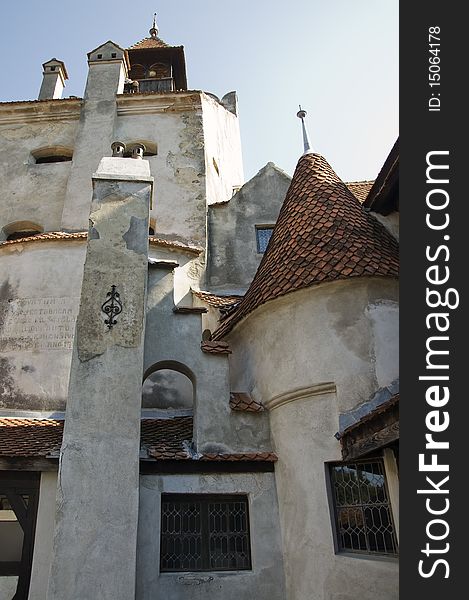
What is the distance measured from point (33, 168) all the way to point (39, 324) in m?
8.08

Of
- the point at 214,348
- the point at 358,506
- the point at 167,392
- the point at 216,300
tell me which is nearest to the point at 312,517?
the point at 358,506

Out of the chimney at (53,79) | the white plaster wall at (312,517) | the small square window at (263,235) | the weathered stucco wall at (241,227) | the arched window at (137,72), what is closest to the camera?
the white plaster wall at (312,517)

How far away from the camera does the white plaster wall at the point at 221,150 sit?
651 inches

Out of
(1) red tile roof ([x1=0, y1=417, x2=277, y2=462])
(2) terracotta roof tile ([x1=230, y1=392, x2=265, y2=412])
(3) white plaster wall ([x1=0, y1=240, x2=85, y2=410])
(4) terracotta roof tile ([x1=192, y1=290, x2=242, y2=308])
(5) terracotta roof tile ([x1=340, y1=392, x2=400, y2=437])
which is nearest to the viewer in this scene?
(5) terracotta roof tile ([x1=340, y1=392, x2=400, y2=437])

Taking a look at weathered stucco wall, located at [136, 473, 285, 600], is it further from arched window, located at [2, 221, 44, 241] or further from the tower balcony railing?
the tower balcony railing

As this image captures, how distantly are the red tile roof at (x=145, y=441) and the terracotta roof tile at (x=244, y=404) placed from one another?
0.68m

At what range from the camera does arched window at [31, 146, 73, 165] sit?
1727 centimetres

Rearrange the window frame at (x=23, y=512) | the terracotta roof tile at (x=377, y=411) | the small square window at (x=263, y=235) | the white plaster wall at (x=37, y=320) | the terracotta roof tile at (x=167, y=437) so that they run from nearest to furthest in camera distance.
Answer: the terracotta roof tile at (x=377, y=411), the window frame at (x=23, y=512), the terracotta roof tile at (x=167, y=437), the white plaster wall at (x=37, y=320), the small square window at (x=263, y=235)

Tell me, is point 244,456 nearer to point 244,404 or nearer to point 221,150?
point 244,404

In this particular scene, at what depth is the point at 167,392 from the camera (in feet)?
34.1

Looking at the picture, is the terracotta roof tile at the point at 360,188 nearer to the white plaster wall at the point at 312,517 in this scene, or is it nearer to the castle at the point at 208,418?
the castle at the point at 208,418

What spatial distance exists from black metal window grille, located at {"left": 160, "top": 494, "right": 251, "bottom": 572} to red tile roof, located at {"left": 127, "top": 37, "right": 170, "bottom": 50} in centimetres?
2272

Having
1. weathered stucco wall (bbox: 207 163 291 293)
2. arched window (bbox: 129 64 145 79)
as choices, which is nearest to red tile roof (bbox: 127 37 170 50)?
arched window (bbox: 129 64 145 79)

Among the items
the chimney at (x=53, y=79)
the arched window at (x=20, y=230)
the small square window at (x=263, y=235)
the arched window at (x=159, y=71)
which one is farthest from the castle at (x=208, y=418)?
the arched window at (x=159, y=71)
